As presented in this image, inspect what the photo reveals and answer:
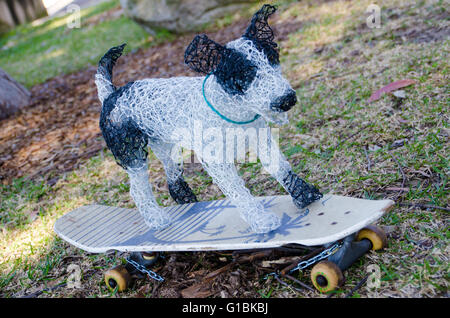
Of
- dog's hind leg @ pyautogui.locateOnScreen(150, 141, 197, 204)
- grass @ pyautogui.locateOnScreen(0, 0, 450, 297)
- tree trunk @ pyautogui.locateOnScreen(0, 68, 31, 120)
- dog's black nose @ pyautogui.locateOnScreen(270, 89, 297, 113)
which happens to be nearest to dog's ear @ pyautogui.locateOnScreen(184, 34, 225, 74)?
dog's black nose @ pyautogui.locateOnScreen(270, 89, 297, 113)

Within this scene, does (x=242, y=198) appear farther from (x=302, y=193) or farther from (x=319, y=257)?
(x=319, y=257)

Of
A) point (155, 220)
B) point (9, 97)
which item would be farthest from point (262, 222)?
point (9, 97)

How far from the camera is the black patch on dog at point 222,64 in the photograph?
152cm

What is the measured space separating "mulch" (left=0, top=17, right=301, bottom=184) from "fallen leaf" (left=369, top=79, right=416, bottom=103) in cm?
223

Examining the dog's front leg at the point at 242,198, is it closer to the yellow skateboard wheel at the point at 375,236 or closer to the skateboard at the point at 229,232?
the skateboard at the point at 229,232

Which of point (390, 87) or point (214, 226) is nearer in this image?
point (214, 226)

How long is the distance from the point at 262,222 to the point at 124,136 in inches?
30.7

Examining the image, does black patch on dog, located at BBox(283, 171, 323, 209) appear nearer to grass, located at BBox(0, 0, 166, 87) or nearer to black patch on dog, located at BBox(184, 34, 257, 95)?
black patch on dog, located at BBox(184, 34, 257, 95)

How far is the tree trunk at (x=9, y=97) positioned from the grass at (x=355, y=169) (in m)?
1.87

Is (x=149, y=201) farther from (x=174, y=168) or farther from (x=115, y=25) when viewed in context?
(x=115, y=25)

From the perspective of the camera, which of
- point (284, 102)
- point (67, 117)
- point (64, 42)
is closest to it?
point (284, 102)

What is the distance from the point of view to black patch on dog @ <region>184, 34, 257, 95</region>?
1.52 m

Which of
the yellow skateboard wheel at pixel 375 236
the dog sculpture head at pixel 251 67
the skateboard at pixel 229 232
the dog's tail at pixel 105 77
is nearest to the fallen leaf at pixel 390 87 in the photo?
the skateboard at pixel 229 232

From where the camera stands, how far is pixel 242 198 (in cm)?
177
